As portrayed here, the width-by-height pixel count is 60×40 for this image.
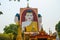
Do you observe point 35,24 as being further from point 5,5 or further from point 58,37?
point 58,37

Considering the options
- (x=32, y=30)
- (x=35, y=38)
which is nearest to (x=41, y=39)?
(x=35, y=38)

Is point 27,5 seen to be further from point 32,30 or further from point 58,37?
point 58,37

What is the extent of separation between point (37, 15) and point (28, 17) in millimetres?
1575

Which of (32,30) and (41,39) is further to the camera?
(32,30)

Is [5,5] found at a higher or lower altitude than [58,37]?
higher

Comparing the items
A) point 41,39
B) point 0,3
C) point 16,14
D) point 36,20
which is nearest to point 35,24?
point 36,20

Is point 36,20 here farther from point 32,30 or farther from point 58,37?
point 58,37

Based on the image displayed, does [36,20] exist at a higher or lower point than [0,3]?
lower

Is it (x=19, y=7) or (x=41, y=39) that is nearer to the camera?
(x=41, y=39)

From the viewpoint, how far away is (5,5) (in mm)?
45906

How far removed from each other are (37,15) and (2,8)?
612 centimetres

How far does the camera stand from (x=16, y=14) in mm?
46938

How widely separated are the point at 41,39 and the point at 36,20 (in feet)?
52.3

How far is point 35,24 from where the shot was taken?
4741 cm
